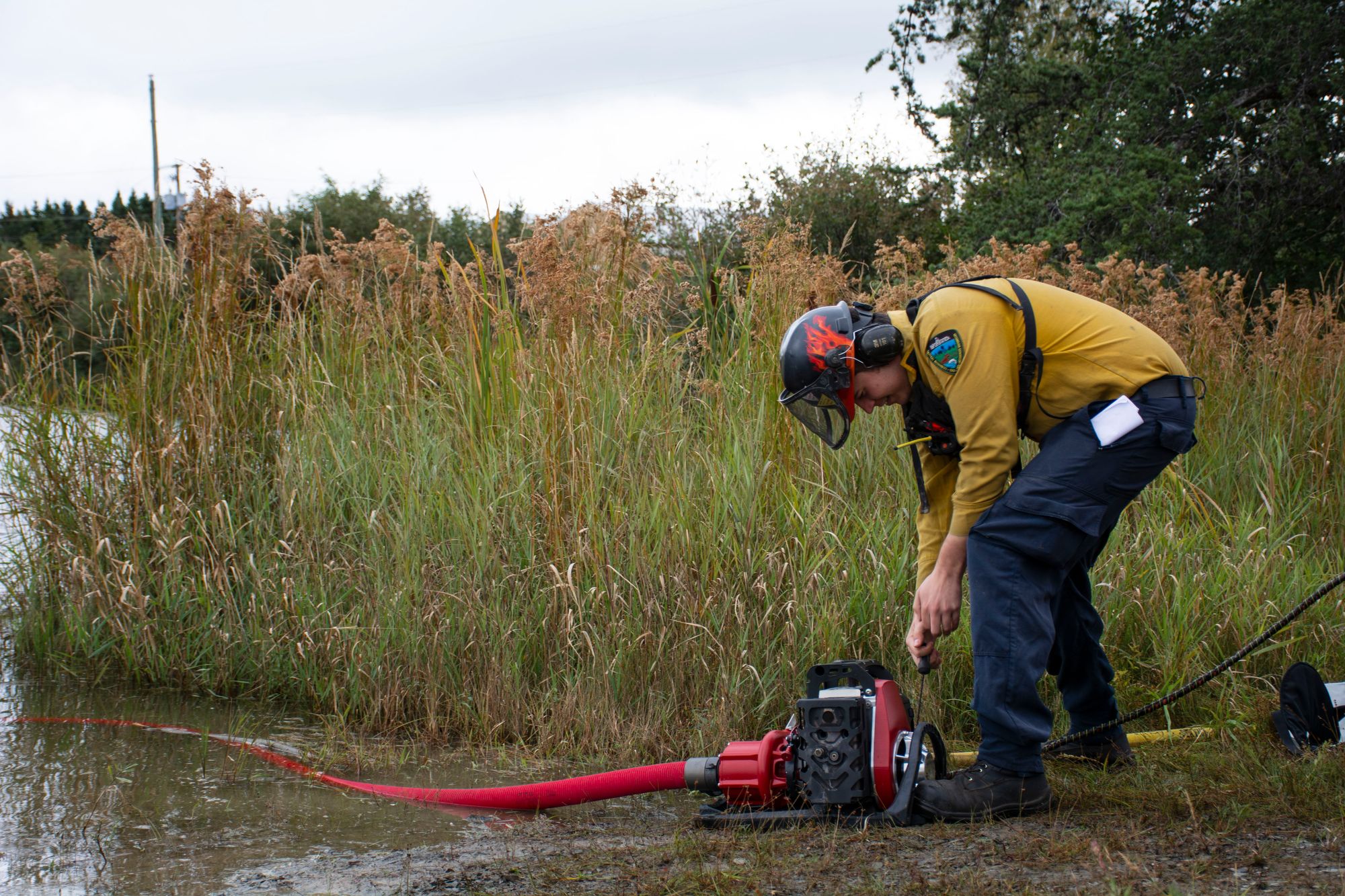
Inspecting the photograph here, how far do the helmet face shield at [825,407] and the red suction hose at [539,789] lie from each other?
3.87 feet

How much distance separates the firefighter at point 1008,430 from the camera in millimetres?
3029

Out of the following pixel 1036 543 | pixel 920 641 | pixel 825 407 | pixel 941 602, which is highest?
pixel 825 407

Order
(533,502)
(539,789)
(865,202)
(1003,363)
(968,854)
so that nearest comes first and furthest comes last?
1. (968,854)
2. (1003,363)
3. (539,789)
4. (533,502)
5. (865,202)

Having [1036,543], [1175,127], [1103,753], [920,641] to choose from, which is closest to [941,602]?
[920,641]

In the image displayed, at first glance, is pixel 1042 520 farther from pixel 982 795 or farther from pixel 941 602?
pixel 982 795

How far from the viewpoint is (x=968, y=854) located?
2.86 metres

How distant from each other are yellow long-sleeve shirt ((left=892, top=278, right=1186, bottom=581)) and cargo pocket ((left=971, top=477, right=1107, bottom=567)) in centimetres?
5

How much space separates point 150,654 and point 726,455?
9.67 feet

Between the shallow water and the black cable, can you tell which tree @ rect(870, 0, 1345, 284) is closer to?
the black cable

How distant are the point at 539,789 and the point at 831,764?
100cm

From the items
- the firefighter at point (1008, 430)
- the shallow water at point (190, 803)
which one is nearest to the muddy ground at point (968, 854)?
the shallow water at point (190, 803)

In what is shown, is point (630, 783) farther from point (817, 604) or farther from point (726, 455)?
point (726, 455)

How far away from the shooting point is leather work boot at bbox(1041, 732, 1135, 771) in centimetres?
372

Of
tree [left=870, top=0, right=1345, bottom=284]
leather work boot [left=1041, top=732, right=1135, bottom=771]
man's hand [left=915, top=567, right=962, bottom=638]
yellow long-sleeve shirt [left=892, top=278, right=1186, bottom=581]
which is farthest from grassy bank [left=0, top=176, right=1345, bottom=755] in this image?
tree [left=870, top=0, right=1345, bottom=284]
